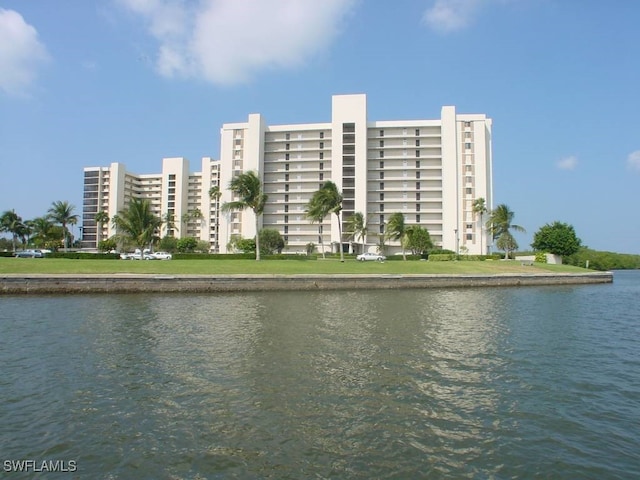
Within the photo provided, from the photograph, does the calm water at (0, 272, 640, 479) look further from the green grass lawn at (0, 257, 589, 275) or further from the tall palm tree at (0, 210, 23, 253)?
the tall palm tree at (0, 210, 23, 253)

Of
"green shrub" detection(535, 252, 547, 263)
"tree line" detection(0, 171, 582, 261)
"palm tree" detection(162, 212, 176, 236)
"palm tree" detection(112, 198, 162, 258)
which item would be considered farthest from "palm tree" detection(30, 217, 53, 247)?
"green shrub" detection(535, 252, 547, 263)

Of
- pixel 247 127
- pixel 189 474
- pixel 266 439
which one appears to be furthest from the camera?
pixel 247 127

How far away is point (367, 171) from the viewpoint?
4309 inches

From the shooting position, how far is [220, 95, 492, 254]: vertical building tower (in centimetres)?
10344

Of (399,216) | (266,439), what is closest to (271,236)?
(399,216)

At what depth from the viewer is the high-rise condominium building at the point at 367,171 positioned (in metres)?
103

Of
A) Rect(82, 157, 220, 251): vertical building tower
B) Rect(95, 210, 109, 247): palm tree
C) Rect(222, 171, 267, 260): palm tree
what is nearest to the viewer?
Rect(222, 171, 267, 260): palm tree

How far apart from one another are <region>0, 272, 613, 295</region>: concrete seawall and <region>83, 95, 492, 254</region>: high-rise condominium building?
53.2 m

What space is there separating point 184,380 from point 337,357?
4679 mm

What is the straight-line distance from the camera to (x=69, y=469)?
6.14 meters

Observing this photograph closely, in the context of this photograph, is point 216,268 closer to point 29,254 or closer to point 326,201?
point 326,201

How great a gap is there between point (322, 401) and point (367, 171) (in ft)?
340

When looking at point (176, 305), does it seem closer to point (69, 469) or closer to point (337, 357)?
point (337, 357)

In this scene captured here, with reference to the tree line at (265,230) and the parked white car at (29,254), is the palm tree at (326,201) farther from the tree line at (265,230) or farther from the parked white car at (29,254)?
the parked white car at (29,254)
